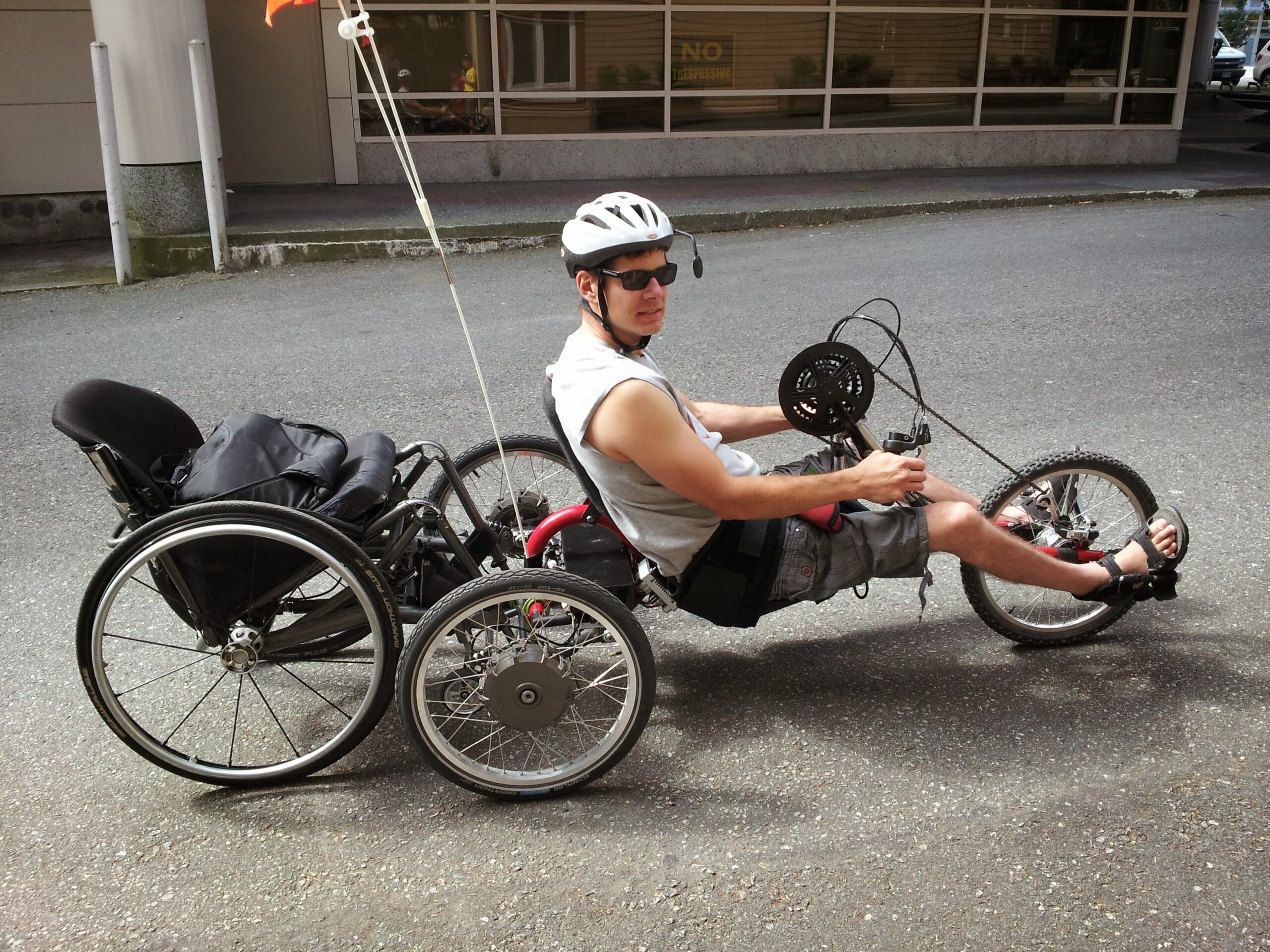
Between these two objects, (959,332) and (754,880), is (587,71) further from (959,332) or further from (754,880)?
(754,880)

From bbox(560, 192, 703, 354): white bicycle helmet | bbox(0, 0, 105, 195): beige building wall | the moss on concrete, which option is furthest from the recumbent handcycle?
bbox(0, 0, 105, 195): beige building wall

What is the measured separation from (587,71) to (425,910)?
1269 centimetres

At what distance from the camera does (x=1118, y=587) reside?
138 inches

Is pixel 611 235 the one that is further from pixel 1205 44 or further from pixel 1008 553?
pixel 1205 44

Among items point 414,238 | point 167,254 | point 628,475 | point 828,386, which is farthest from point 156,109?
point 828,386

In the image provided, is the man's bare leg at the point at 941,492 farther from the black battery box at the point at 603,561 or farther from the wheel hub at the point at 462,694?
the wheel hub at the point at 462,694

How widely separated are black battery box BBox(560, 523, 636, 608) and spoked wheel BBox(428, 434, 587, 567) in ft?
1.15

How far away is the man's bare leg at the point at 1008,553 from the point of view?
330cm

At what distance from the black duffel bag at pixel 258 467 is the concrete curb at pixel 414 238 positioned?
23.4 feet

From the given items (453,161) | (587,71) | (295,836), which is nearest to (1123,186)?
(587,71)

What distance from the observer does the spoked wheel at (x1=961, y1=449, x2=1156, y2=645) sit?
364 cm

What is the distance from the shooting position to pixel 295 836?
302 cm

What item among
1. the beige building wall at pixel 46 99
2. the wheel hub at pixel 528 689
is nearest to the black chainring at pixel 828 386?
the wheel hub at pixel 528 689

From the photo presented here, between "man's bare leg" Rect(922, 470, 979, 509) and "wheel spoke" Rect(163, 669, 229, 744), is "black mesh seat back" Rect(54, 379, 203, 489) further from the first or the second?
"man's bare leg" Rect(922, 470, 979, 509)
